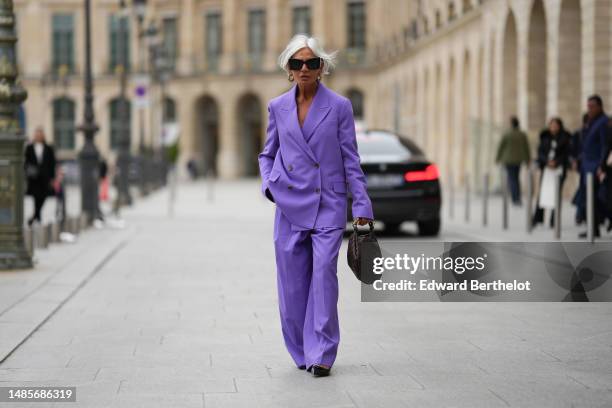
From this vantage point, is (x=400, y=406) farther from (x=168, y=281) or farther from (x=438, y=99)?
(x=438, y=99)

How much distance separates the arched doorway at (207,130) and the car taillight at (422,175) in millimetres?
62147

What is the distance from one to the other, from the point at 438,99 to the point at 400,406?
45.7 meters

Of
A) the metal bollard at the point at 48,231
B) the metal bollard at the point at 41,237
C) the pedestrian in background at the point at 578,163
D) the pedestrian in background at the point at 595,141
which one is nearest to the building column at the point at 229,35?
the pedestrian in background at the point at 578,163

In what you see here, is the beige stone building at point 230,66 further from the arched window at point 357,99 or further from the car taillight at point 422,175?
the car taillight at point 422,175

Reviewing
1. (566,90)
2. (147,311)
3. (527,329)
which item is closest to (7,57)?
(147,311)

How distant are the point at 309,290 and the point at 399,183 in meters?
11.0

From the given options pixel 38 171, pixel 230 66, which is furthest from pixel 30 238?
pixel 230 66

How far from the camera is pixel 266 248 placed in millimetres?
17312

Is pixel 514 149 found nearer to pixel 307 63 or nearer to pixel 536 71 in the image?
pixel 536 71

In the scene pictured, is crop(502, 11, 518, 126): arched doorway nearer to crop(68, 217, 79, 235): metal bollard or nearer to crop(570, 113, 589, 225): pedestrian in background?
crop(570, 113, 589, 225): pedestrian in background

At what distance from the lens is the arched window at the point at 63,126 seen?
81688 millimetres

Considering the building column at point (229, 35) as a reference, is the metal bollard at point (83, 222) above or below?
below

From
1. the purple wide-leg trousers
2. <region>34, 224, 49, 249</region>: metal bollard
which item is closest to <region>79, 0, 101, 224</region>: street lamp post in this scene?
<region>34, 224, 49, 249</region>: metal bollard

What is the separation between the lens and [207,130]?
82750 mm
